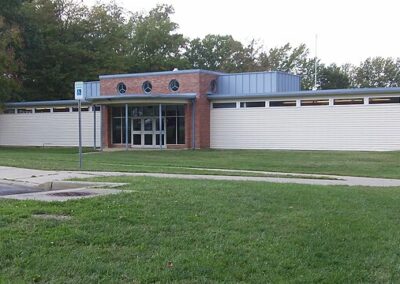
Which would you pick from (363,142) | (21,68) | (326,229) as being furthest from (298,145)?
(326,229)

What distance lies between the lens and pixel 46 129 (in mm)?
42406

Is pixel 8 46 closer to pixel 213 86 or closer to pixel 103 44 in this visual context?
pixel 103 44

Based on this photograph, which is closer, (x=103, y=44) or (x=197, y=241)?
(x=197, y=241)

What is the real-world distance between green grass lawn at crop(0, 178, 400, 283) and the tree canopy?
31975mm

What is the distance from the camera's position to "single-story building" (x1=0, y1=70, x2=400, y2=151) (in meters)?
31.0

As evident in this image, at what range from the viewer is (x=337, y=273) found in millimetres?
5551

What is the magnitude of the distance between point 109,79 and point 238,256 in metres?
34.5

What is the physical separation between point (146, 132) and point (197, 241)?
1255 inches

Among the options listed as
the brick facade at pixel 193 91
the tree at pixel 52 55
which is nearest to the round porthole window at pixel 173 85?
the brick facade at pixel 193 91

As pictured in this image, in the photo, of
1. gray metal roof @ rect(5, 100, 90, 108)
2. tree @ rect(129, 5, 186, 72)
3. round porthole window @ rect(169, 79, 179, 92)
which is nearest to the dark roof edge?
gray metal roof @ rect(5, 100, 90, 108)

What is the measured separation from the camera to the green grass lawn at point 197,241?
540 cm

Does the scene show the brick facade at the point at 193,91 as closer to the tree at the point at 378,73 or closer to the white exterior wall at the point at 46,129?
the white exterior wall at the point at 46,129

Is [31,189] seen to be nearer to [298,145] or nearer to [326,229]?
[326,229]

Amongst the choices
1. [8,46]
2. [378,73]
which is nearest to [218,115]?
[8,46]
